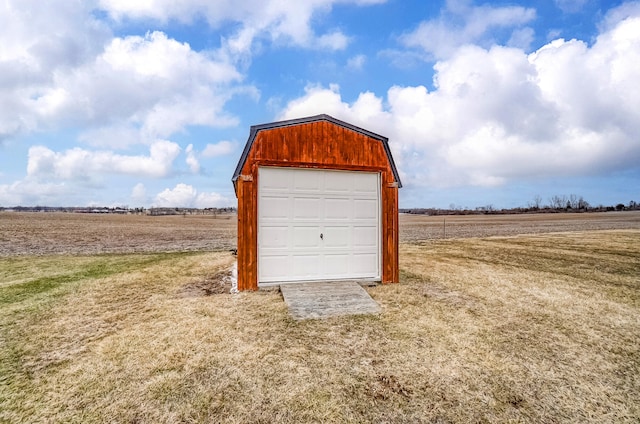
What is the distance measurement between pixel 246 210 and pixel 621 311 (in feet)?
28.8

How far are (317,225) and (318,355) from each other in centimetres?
433

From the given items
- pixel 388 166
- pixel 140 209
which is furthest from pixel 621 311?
pixel 140 209

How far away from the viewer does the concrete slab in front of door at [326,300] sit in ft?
22.4

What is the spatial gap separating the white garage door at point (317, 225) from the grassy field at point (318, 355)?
0.93 meters

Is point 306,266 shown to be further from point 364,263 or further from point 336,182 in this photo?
point 336,182

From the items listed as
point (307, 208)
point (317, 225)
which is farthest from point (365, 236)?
point (307, 208)

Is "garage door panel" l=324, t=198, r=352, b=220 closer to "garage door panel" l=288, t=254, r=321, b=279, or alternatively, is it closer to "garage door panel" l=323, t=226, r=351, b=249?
"garage door panel" l=323, t=226, r=351, b=249

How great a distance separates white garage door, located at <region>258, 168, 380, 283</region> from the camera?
865 centimetres

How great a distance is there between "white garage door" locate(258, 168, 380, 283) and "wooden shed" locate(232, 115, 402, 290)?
0.09ft

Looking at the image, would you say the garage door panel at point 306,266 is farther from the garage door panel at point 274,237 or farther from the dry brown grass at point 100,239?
the dry brown grass at point 100,239

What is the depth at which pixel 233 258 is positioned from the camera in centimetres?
1442

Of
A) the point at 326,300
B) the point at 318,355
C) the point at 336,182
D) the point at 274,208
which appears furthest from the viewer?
the point at 336,182

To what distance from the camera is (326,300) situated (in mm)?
7492

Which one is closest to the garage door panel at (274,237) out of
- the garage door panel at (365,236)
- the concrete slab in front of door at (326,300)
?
the concrete slab in front of door at (326,300)
